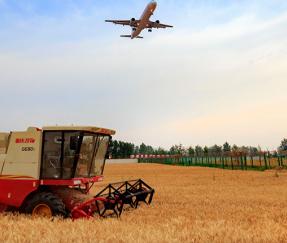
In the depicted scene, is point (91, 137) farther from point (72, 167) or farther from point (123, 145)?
point (123, 145)

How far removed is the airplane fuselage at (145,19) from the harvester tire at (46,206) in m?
28.8

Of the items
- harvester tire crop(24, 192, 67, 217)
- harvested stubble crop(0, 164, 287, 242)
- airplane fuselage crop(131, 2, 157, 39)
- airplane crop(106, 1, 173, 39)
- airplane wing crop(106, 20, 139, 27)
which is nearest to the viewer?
harvested stubble crop(0, 164, 287, 242)

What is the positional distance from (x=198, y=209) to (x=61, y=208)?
14.6ft

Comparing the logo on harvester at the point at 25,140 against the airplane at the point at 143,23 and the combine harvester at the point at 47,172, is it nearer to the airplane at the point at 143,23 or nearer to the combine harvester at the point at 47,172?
the combine harvester at the point at 47,172

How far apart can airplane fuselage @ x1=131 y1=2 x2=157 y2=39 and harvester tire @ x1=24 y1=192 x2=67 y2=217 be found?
28.8 meters

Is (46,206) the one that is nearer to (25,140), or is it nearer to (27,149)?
(27,149)

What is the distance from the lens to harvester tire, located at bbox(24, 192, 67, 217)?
1041 cm

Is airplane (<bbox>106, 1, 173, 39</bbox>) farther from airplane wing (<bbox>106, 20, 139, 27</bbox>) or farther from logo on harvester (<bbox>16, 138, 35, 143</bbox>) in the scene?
logo on harvester (<bbox>16, 138, 35, 143</bbox>)

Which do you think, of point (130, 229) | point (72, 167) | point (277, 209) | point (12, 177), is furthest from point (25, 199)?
point (277, 209)

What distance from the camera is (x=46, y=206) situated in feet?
34.8

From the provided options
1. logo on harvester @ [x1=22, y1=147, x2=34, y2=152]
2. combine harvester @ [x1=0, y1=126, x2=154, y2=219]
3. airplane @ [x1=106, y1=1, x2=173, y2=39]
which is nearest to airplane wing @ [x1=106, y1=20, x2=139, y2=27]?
airplane @ [x1=106, y1=1, x2=173, y2=39]

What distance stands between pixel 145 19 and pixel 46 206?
31.7 meters

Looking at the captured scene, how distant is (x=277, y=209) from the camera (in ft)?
41.0

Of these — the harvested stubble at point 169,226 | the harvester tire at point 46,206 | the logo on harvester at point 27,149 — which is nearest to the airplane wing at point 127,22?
the harvested stubble at point 169,226
